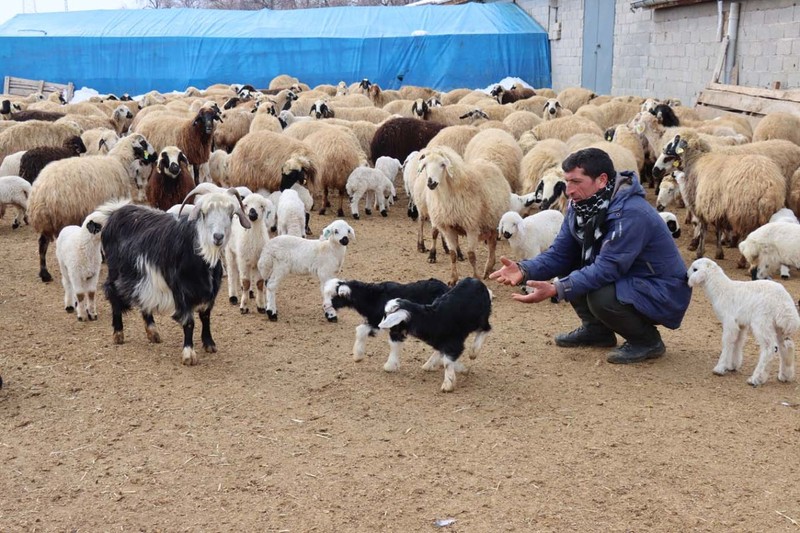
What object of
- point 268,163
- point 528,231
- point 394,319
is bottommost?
point 528,231

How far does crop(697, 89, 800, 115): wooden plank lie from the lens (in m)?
13.3

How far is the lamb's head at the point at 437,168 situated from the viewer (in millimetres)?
7430

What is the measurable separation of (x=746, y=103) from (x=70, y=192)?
12.2 metres

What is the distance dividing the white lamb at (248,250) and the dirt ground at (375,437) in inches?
19.7

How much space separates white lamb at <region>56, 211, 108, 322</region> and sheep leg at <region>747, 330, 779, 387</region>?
4.86 m

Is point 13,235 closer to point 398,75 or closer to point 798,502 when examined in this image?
point 798,502

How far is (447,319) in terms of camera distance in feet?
15.6

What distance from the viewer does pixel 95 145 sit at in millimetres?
11664

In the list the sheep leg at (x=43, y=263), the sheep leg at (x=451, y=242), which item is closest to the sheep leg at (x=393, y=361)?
the sheep leg at (x=451, y=242)

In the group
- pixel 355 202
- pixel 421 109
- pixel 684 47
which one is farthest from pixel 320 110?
pixel 684 47

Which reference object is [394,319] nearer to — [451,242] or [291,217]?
[451,242]

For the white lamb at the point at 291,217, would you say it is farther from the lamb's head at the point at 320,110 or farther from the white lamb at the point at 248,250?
the lamb's head at the point at 320,110

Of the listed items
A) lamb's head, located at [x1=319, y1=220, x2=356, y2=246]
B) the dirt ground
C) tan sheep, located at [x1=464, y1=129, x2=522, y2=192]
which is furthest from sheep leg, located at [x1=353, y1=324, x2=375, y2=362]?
tan sheep, located at [x1=464, y1=129, x2=522, y2=192]

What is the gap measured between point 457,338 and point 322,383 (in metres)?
0.98
